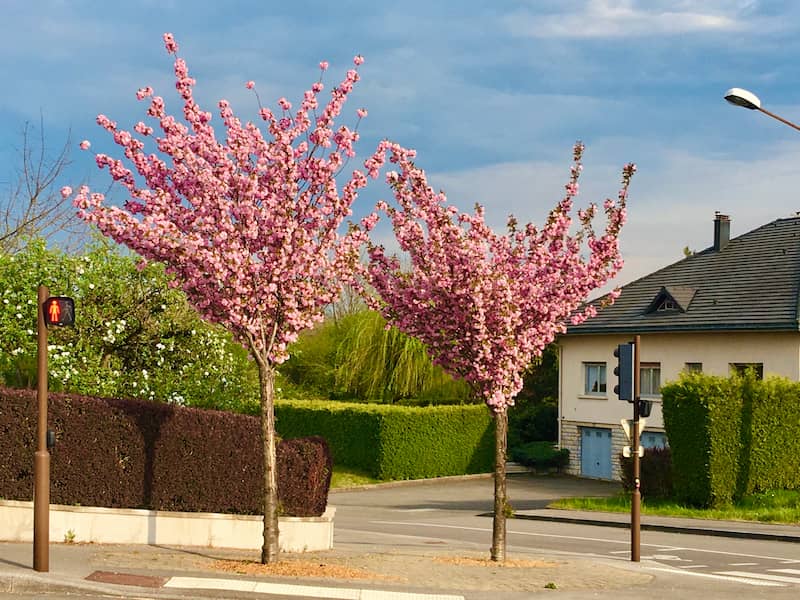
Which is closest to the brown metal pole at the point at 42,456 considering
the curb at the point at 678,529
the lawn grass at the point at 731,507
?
the curb at the point at 678,529

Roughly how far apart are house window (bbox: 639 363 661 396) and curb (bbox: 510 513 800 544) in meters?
13.5

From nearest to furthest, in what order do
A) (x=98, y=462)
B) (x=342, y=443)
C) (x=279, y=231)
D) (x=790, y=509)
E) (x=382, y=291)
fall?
(x=279, y=231), (x=98, y=462), (x=382, y=291), (x=790, y=509), (x=342, y=443)

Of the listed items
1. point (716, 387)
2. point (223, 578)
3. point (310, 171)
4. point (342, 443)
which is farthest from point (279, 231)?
point (342, 443)

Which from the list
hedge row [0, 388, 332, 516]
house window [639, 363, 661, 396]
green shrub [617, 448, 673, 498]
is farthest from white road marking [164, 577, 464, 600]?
house window [639, 363, 661, 396]

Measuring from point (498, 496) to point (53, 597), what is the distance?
712 cm

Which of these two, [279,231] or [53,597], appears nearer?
[53,597]

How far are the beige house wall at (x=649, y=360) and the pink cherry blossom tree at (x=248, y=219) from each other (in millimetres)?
23818

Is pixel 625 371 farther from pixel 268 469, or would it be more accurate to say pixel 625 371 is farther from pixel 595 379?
pixel 595 379

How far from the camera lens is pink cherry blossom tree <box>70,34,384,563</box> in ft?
46.9

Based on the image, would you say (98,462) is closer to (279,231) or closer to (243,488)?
(243,488)

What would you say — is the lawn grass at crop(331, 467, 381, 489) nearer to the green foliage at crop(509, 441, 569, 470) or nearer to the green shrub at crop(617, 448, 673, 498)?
the green foliage at crop(509, 441, 569, 470)

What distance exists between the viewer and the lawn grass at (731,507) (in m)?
29.9

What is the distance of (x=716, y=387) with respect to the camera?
103ft

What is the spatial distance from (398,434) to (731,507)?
47.7ft
